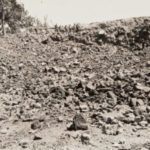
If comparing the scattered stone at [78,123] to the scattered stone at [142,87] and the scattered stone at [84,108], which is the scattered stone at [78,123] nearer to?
the scattered stone at [84,108]

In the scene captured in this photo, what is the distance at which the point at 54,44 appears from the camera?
1680 centimetres

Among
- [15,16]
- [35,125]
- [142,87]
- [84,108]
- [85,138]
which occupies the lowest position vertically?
[85,138]

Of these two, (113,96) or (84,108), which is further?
(113,96)

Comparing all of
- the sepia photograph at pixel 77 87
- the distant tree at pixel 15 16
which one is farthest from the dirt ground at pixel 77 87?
the distant tree at pixel 15 16

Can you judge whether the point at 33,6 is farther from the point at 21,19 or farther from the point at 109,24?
the point at 109,24

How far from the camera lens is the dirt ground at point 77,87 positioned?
10.8 meters

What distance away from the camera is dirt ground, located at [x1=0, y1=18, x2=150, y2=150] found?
10750 mm

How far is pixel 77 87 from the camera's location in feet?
43.4

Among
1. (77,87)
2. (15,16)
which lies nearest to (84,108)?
(77,87)

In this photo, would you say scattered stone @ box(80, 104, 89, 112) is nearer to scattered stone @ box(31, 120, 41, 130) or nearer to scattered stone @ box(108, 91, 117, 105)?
scattered stone @ box(108, 91, 117, 105)

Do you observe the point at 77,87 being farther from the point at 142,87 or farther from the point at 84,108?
the point at 142,87

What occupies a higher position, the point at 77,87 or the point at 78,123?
the point at 77,87

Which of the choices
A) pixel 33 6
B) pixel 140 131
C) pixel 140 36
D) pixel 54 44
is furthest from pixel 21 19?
pixel 33 6

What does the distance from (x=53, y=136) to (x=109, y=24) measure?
657 cm
